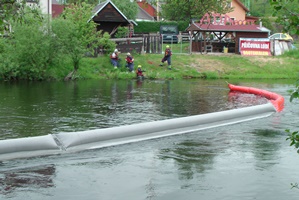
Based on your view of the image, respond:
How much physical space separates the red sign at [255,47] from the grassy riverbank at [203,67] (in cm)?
108

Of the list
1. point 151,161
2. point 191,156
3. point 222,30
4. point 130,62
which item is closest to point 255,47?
point 222,30

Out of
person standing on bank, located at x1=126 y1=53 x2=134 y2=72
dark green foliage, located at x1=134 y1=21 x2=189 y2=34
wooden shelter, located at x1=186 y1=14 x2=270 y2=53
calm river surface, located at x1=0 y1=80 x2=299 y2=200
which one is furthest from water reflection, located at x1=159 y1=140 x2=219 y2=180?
dark green foliage, located at x1=134 y1=21 x2=189 y2=34

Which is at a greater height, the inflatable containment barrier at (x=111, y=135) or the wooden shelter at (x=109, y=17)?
the wooden shelter at (x=109, y=17)

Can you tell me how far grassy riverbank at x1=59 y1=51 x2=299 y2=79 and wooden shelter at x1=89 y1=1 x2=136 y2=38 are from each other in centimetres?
936

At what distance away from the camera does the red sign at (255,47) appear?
43.2 m

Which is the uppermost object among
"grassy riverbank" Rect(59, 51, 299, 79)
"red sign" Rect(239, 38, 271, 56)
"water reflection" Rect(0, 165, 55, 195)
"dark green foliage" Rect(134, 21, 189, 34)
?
"dark green foliage" Rect(134, 21, 189, 34)

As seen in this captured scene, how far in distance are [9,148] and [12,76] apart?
73.9 ft

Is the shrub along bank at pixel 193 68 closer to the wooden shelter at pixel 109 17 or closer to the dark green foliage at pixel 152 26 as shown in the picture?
the wooden shelter at pixel 109 17

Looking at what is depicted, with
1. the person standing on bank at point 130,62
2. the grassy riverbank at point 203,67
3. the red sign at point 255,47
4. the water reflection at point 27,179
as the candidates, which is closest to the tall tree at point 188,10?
the red sign at point 255,47

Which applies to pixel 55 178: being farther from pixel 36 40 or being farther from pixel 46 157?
pixel 36 40

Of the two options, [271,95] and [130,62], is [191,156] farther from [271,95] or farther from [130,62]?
[130,62]

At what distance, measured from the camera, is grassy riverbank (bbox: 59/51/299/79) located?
36.0m

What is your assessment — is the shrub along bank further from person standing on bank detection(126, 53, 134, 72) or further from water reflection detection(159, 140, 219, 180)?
water reflection detection(159, 140, 219, 180)

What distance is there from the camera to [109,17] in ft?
156
